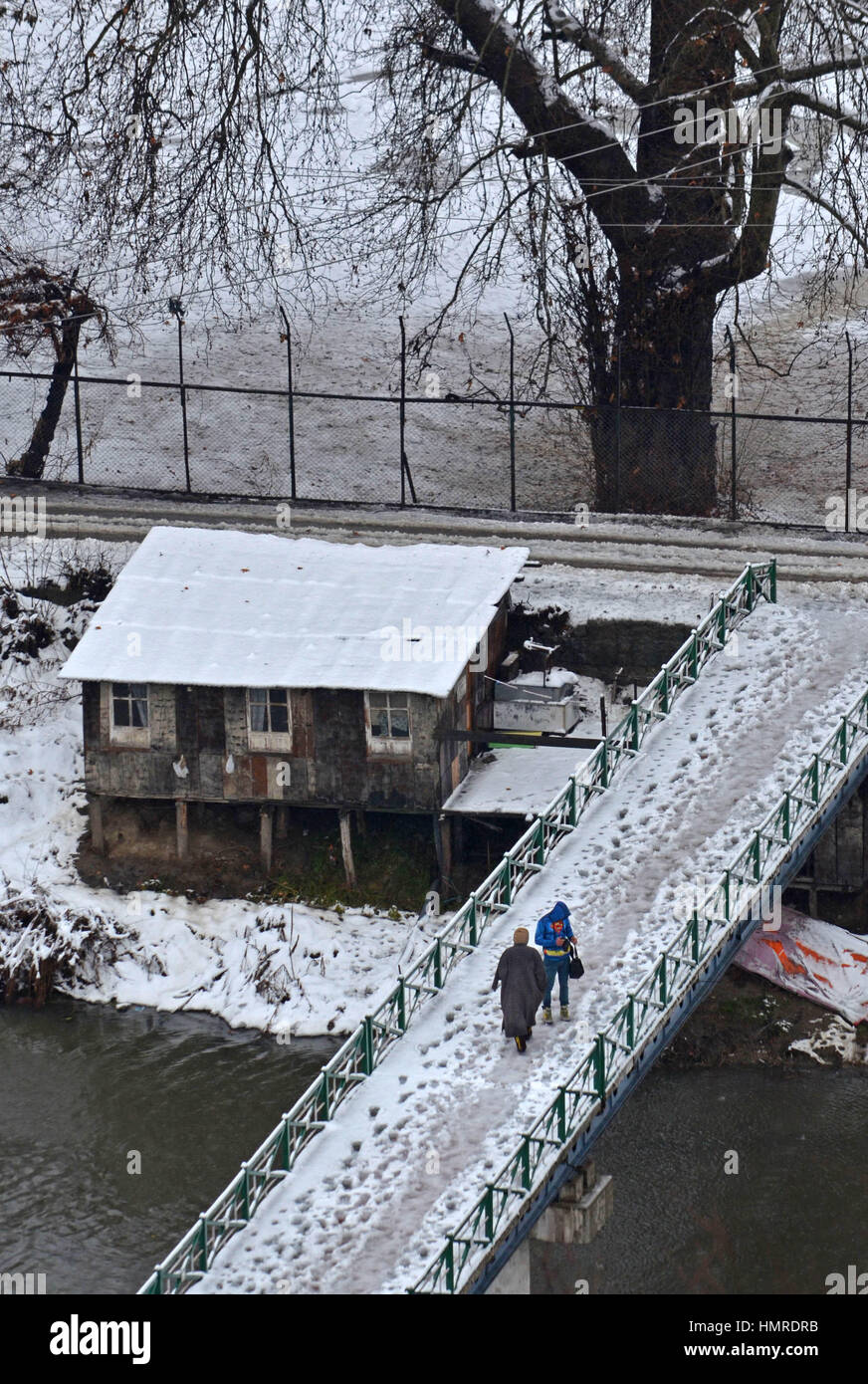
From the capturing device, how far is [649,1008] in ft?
77.6

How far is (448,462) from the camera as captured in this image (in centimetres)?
4106

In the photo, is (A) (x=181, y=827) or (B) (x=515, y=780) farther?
(A) (x=181, y=827)

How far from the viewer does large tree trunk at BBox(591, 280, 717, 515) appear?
3734 centimetres

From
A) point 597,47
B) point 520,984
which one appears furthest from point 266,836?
point 597,47

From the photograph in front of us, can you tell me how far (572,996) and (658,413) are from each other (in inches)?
634

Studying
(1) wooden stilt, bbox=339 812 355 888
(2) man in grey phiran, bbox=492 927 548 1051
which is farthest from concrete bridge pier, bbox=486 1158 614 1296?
(1) wooden stilt, bbox=339 812 355 888

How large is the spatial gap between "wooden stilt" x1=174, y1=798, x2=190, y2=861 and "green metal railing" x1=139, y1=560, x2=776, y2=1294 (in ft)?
20.3

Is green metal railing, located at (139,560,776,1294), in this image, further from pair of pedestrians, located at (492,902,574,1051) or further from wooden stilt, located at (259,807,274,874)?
wooden stilt, located at (259,807,274,874)

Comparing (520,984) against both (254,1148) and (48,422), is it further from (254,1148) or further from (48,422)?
(48,422)

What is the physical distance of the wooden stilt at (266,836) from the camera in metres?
31.7

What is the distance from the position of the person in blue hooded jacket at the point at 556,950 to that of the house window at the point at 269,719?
8533 mm

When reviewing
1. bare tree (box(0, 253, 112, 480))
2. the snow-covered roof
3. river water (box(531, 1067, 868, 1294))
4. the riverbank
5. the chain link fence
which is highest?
bare tree (box(0, 253, 112, 480))
